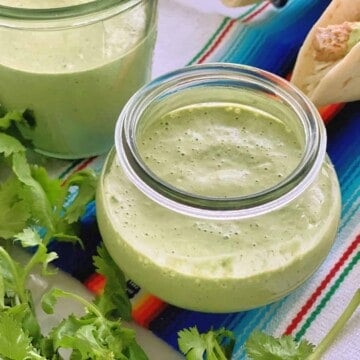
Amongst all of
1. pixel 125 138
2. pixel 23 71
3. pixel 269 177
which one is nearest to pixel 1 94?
pixel 23 71

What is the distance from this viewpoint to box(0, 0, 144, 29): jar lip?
3.01ft

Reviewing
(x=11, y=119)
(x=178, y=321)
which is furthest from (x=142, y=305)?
(x=11, y=119)

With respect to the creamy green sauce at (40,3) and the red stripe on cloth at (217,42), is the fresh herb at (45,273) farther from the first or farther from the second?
the red stripe on cloth at (217,42)

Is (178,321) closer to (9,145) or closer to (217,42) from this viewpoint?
(9,145)

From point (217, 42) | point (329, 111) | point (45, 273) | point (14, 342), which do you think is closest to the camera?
point (14, 342)

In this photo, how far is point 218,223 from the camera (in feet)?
2.66

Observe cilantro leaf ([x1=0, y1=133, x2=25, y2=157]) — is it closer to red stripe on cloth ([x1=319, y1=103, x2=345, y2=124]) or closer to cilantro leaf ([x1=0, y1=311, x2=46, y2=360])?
cilantro leaf ([x1=0, y1=311, x2=46, y2=360])

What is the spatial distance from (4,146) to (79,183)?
9 cm

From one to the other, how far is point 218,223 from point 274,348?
13 cm

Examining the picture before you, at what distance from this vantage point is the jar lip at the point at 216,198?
78 cm

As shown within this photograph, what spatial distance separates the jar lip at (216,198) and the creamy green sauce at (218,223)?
0.03 meters

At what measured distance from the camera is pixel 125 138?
833 millimetres

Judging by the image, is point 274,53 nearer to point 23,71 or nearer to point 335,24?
point 335,24

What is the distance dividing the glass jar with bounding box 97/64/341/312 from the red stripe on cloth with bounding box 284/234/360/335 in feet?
0.16
